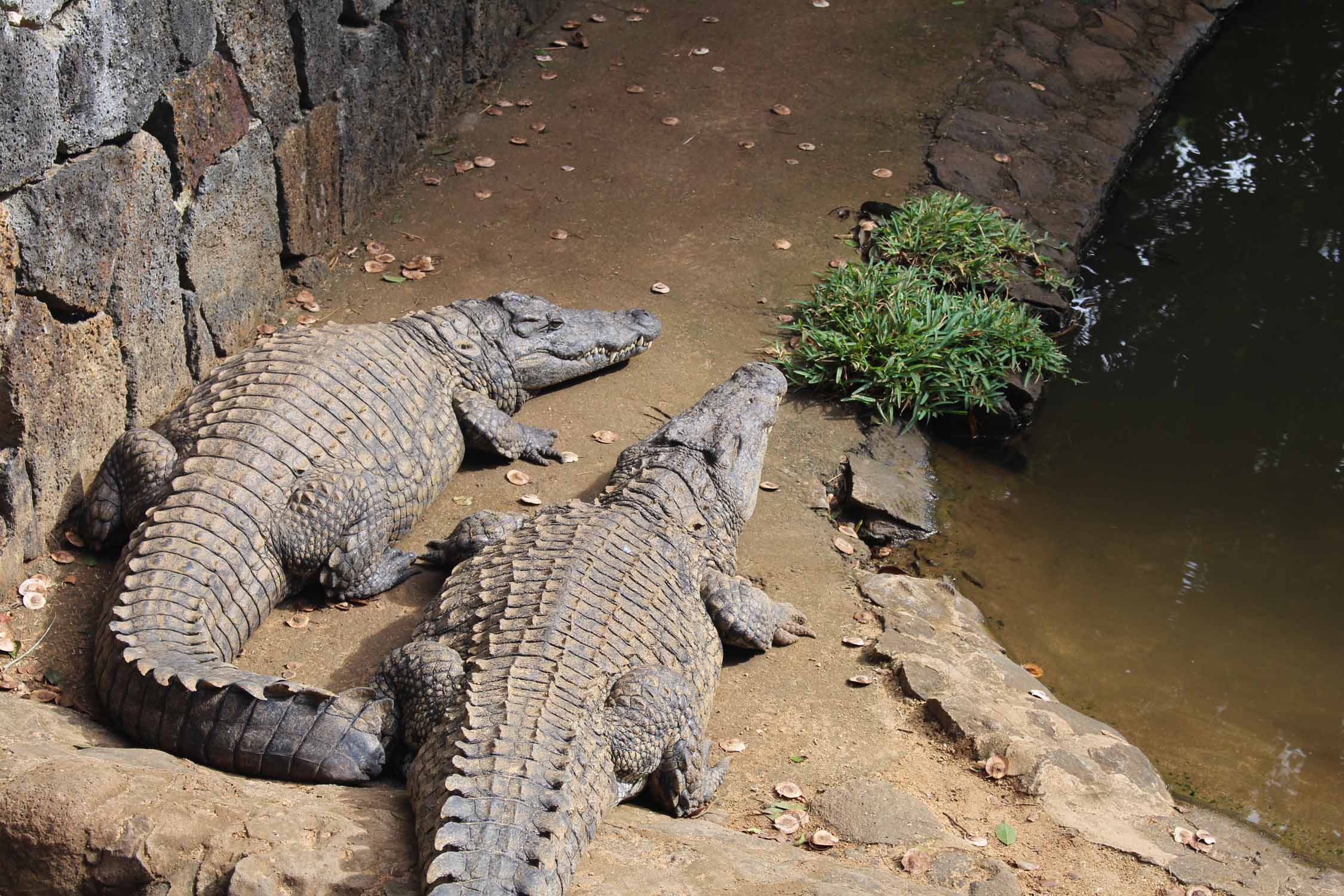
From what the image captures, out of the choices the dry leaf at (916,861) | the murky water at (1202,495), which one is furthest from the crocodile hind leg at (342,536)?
the murky water at (1202,495)

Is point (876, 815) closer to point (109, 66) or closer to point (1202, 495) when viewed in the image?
point (1202, 495)

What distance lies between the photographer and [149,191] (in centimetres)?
535

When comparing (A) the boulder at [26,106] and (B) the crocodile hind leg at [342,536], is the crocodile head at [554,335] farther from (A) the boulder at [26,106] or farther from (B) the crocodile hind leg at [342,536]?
(A) the boulder at [26,106]

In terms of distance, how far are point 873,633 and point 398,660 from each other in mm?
2151

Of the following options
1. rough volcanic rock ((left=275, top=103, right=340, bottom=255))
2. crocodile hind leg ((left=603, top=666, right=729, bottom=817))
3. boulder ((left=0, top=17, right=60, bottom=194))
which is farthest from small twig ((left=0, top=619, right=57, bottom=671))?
rough volcanic rock ((left=275, top=103, right=340, bottom=255))

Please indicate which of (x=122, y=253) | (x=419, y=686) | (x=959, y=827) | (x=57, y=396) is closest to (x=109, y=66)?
(x=122, y=253)

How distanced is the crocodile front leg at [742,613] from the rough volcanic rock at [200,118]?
10.4 ft

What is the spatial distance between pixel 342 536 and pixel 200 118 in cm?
225

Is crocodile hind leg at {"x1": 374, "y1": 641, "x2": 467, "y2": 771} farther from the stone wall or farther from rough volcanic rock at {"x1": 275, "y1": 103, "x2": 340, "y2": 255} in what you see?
rough volcanic rock at {"x1": 275, "y1": 103, "x2": 340, "y2": 255}

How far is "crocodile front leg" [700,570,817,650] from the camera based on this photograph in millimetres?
4918

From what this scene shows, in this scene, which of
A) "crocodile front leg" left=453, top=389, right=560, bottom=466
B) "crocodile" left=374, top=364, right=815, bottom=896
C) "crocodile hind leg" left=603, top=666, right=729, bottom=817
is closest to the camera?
"crocodile" left=374, top=364, right=815, bottom=896

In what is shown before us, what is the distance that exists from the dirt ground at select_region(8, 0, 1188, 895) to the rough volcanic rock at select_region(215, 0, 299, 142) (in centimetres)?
109

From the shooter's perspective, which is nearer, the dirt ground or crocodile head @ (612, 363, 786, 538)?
the dirt ground

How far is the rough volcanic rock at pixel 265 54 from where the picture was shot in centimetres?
586
